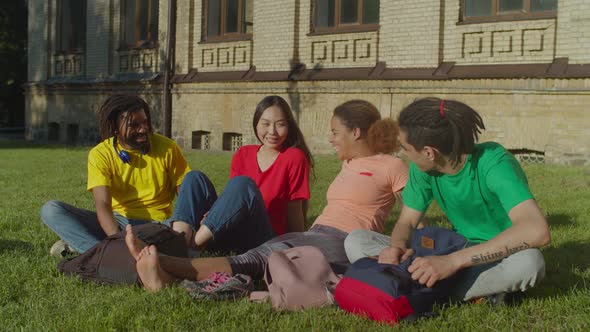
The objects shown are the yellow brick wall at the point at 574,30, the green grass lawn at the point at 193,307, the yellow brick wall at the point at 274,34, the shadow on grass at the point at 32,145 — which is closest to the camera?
the green grass lawn at the point at 193,307

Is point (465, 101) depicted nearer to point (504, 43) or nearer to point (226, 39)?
point (504, 43)

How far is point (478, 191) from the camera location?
423 cm

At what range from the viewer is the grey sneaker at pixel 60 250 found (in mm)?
5840

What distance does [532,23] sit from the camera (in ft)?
43.5

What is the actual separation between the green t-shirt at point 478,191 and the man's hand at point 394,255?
13.0 inches

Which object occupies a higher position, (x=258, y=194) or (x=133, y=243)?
(x=258, y=194)

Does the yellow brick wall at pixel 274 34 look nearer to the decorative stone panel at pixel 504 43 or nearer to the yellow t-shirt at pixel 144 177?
the decorative stone panel at pixel 504 43

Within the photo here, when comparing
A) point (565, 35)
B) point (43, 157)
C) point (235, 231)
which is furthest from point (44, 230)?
point (43, 157)

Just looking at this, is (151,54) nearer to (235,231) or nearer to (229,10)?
(229,10)

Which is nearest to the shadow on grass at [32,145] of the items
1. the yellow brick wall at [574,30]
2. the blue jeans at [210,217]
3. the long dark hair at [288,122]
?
the yellow brick wall at [574,30]

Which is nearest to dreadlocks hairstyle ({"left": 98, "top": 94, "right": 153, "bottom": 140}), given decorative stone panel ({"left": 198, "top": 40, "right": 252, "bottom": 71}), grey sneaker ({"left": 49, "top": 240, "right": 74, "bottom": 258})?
grey sneaker ({"left": 49, "top": 240, "right": 74, "bottom": 258})

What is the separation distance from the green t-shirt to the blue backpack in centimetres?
17

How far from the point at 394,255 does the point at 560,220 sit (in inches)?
150

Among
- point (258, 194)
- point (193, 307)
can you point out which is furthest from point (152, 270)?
point (258, 194)
